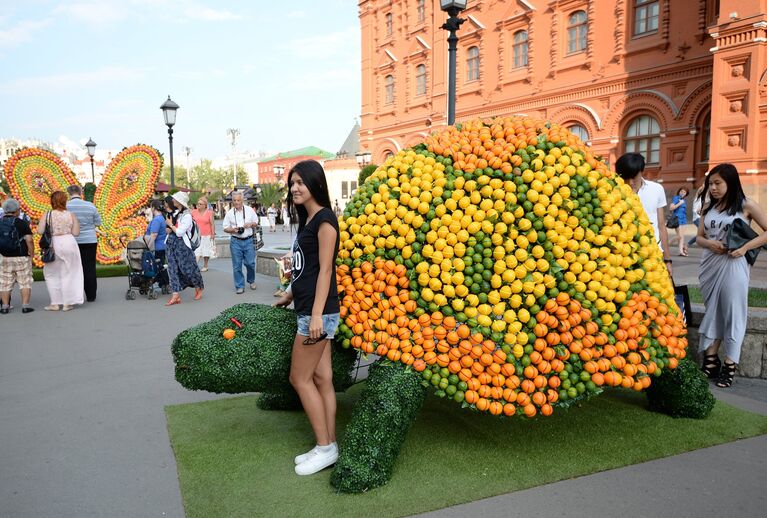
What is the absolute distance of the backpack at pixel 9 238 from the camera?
26.0ft

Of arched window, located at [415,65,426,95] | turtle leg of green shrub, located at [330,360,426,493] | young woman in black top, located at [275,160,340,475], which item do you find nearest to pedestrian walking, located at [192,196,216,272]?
young woman in black top, located at [275,160,340,475]

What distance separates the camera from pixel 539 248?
11.2 feet

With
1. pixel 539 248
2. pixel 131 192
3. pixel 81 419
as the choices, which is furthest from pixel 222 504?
pixel 131 192

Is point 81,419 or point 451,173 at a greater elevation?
point 451,173

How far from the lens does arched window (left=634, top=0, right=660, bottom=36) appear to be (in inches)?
710

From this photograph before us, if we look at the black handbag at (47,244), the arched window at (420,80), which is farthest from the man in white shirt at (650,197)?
the arched window at (420,80)

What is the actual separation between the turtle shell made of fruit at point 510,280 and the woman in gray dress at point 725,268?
147 cm

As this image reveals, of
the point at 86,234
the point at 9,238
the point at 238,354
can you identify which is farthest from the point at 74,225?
the point at 238,354

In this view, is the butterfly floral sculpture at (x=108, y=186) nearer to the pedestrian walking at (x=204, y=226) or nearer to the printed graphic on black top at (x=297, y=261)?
the pedestrian walking at (x=204, y=226)

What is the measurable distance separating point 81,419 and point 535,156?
13.0 ft

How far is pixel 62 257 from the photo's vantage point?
843 centimetres

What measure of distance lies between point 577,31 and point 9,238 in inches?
753

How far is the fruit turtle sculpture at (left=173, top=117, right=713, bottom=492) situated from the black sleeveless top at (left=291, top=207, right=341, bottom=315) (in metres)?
0.31

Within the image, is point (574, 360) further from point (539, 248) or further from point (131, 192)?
point (131, 192)
